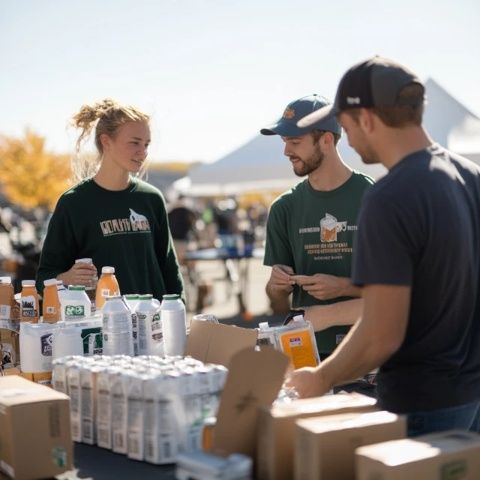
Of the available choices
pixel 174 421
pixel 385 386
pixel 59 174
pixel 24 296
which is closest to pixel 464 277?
pixel 385 386

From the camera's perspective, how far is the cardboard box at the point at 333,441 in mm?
1729

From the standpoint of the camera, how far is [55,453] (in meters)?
2.10

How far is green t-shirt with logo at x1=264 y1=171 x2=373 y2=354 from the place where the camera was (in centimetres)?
322

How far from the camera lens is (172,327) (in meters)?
Result: 2.85

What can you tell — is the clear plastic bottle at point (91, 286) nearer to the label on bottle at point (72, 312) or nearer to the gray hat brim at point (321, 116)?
the label on bottle at point (72, 312)

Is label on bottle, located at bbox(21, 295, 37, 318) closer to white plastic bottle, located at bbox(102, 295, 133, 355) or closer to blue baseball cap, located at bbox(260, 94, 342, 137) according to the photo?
white plastic bottle, located at bbox(102, 295, 133, 355)

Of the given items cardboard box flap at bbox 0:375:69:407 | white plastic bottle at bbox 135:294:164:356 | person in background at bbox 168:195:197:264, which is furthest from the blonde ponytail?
person in background at bbox 168:195:197:264

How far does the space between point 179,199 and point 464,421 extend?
11030 mm

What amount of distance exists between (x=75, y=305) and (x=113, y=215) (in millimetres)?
797

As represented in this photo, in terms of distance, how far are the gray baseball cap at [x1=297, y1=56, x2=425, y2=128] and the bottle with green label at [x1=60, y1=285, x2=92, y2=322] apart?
138 centimetres

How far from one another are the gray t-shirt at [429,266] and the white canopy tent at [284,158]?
465 centimetres

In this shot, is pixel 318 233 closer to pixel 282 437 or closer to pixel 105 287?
pixel 105 287

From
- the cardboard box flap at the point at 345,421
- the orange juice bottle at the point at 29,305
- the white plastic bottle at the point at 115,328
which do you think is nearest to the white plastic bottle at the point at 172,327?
the white plastic bottle at the point at 115,328

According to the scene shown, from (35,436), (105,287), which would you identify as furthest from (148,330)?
(35,436)
